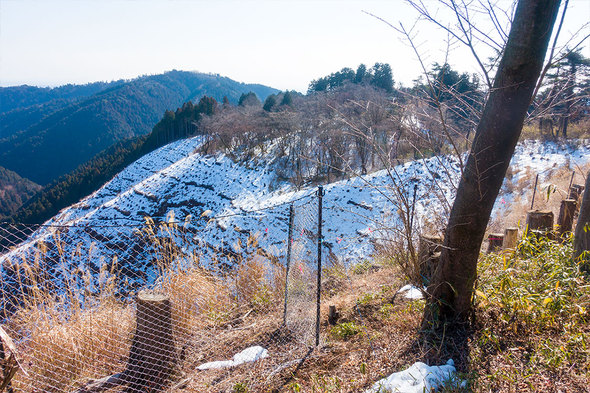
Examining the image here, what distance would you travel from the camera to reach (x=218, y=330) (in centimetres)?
368

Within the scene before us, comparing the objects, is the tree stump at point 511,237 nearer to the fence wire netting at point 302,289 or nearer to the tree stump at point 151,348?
the fence wire netting at point 302,289

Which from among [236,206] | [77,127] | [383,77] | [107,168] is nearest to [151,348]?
[236,206]

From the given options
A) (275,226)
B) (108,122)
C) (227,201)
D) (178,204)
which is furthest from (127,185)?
(108,122)

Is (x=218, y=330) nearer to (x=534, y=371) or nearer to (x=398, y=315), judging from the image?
(x=398, y=315)

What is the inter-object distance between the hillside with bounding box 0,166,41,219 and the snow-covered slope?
55.9 m

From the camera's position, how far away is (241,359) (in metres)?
2.92

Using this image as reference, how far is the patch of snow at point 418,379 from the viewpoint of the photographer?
198cm

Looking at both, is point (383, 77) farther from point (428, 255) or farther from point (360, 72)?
point (428, 255)

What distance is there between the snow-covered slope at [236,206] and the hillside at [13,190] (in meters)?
55.9

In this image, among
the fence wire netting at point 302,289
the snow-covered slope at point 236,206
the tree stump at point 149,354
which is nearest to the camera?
the tree stump at point 149,354

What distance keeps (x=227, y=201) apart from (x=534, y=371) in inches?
981

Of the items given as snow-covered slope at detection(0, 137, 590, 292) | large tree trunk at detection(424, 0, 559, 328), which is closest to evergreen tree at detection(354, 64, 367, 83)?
snow-covered slope at detection(0, 137, 590, 292)

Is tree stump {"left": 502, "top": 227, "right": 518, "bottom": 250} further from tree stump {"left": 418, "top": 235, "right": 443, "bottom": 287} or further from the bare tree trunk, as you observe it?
tree stump {"left": 418, "top": 235, "right": 443, "bottom": 287}

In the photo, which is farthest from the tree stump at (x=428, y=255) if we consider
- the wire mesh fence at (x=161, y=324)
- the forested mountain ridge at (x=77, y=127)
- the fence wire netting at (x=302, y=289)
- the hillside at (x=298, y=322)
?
the forested mountain ridge at (x=77, y=127)
